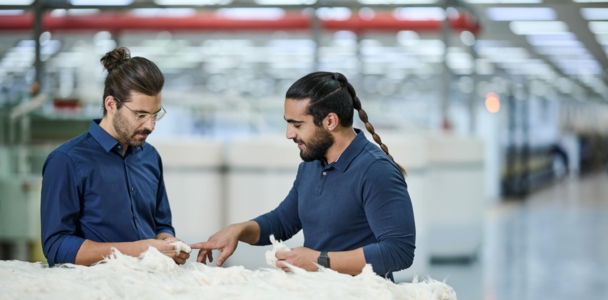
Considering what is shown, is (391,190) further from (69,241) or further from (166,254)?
(69,241)

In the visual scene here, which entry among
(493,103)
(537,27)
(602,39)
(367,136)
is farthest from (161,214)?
(602,39)

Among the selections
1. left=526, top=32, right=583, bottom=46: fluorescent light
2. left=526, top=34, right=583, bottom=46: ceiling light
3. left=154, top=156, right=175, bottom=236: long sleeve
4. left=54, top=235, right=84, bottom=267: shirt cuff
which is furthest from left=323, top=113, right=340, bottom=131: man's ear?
left=526, top=34, right=583, bottom=46: ceiling light

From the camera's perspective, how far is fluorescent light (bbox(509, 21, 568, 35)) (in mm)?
12734

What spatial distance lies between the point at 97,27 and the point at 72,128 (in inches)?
92.9

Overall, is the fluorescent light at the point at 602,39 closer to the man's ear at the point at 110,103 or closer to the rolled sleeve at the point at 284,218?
the rolled sleeve at the point at 284,218

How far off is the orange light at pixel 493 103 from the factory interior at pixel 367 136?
2 cm

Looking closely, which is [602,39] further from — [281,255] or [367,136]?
[281,255]

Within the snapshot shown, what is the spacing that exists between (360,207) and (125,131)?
0.70 metres

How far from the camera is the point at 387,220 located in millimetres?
1864

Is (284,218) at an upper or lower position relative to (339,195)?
lower

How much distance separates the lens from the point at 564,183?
59.1ft

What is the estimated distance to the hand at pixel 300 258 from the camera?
1886mm

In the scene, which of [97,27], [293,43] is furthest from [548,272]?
[293,43]

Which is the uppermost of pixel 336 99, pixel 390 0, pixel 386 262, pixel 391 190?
pixel 390 0
